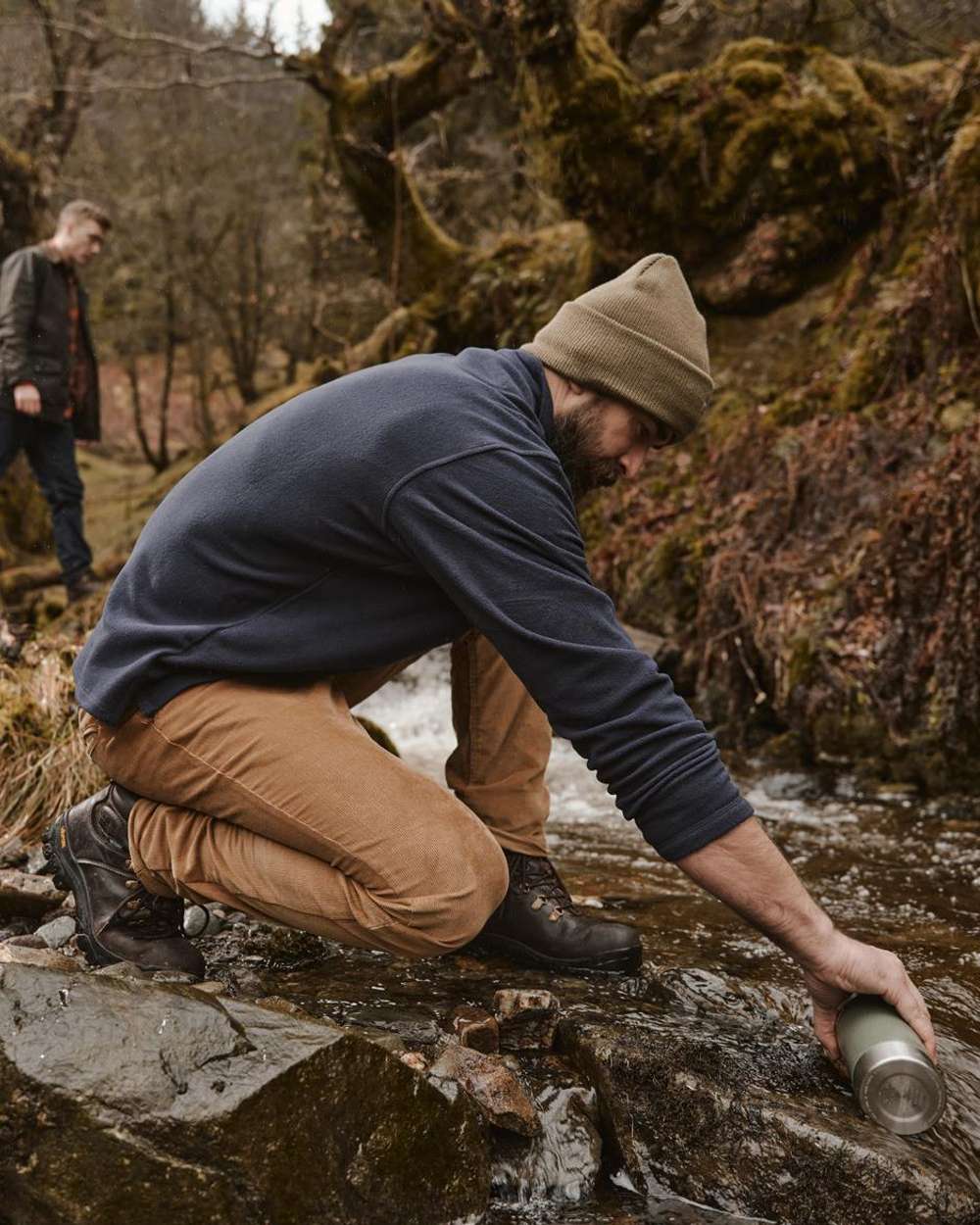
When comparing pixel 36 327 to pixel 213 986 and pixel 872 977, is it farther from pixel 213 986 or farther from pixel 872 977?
pixel 872 977

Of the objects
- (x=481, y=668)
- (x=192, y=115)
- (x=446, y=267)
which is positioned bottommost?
(x=481, y=668)

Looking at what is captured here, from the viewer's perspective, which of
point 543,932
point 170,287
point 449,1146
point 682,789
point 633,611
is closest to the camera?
point 449,1146

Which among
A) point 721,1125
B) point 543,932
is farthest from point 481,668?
point 721,1125

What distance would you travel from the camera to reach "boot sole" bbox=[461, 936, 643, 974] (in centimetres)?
300

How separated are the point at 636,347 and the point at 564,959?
62.8 inches

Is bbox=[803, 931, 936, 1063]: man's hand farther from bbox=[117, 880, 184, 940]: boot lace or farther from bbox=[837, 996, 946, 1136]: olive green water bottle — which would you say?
bbox=[117, 880, 184, 940]: boot lace

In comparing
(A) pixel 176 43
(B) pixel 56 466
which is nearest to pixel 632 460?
(B) pixel 56 466

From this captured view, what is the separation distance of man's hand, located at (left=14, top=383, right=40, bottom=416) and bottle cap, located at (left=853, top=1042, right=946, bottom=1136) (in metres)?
6.54

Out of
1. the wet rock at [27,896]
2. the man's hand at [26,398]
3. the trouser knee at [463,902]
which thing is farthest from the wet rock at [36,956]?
the man's hand at [26,398]

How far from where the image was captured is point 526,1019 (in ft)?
8.73

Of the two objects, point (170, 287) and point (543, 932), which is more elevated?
point (170, 287)

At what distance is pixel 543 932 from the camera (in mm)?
3051

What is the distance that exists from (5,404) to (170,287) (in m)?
9.59

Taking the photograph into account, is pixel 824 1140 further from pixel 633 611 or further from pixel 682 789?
pixel 633 611
